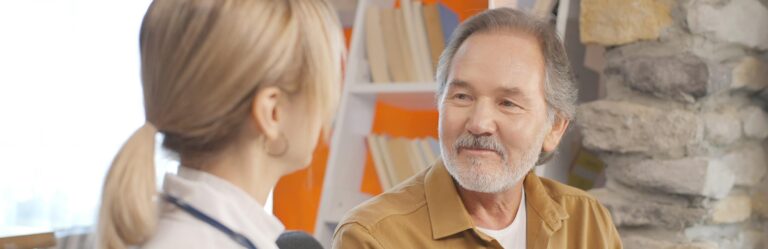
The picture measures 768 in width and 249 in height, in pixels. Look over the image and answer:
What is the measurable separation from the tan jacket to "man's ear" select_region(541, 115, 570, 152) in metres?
0.07

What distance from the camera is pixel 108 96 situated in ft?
9.02

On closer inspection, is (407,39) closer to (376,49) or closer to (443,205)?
(376,49)

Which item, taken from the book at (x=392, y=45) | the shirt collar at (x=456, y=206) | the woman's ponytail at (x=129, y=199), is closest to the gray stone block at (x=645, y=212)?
the shirt collar at (x=456, y=206)

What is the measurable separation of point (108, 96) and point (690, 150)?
1.62 meters

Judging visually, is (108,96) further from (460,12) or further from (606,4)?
(606,4)

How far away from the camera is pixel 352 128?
2492mm

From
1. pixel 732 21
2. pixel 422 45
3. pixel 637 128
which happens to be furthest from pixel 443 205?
pixel 732 21

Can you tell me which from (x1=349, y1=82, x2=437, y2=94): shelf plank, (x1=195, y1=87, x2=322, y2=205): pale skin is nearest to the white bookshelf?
(x1=349, y1=82, x2=437, y2=94): shelf plank

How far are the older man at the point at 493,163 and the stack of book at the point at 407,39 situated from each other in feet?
1.43

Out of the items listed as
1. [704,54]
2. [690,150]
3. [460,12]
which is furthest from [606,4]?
[460,12]

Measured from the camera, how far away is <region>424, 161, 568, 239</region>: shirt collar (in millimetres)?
1762

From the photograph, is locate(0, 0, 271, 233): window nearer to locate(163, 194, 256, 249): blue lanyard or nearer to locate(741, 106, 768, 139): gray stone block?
locate(741, 106, 768, 139): gray stone block

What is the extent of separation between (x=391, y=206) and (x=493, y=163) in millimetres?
211

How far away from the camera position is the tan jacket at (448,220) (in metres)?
1.72
